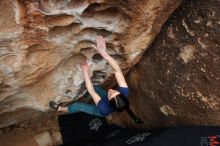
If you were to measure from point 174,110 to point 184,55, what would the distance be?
0.36 metres

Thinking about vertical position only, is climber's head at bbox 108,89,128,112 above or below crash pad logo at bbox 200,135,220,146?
above

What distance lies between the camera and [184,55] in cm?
198

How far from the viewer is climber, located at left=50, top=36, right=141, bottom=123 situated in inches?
74.6

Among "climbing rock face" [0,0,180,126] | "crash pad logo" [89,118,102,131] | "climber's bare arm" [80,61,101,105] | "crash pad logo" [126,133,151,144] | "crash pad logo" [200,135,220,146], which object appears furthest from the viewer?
"crash pad logo" [89,118,102,131]

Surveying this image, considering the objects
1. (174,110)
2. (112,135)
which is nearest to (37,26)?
(174,110)

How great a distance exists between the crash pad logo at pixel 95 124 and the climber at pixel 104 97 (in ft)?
1.09

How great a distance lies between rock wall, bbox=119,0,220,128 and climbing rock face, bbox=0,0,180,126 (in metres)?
0.08

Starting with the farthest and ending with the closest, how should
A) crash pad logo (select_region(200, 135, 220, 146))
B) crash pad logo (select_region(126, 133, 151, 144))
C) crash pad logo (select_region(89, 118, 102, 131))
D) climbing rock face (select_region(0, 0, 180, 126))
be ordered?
crash pad logo (select_region(89, 118, 102, 131)) → crash pad logo (select_region(126, 133, 151, 144)) → crash pad logo (select_region(200, 135, 220, 146)) → climbing rock face (select_region(0, 0, 180, 126))

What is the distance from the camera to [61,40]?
1.86 meters

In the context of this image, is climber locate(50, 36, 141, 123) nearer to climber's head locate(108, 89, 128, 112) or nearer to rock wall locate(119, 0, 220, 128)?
climber's head locate(108, 89, 128, 112)

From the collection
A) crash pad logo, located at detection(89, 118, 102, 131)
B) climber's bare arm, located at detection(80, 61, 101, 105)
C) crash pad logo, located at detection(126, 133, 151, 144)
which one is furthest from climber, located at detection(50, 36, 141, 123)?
crash pad logo, located at detection(89, 118, 102, 131)

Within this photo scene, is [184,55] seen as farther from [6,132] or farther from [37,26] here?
[6,132]

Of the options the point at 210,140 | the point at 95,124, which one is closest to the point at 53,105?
the point at 95,124

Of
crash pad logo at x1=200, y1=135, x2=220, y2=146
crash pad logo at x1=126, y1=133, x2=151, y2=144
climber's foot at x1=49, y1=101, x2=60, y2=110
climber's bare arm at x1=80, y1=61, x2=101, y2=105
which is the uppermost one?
climber's bare arm at x1=80, y1=61, x2=101, y2=105
